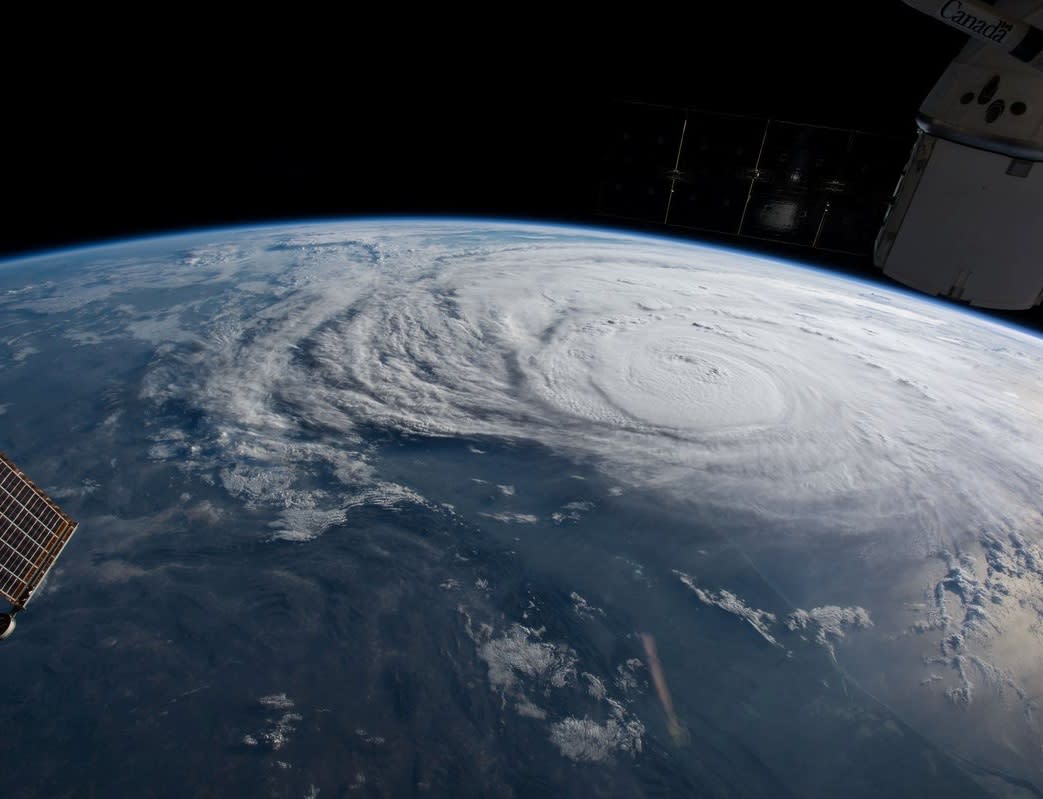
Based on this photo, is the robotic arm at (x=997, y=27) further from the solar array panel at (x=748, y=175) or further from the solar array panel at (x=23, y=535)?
the solar array panel at (x=23, y=535)

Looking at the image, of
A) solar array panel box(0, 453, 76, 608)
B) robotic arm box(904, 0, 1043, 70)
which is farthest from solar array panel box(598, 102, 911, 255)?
solar array panel box(0, 453, 76, 608)

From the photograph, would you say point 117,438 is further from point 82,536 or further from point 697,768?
point 697,768

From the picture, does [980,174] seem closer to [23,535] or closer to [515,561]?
[23,535]

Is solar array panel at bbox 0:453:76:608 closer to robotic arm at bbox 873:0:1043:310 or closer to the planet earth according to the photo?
the planet earth

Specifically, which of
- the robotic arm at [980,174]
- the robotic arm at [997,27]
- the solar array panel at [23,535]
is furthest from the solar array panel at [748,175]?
the solar array panel at [23,535]

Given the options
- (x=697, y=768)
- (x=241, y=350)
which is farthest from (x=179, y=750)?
(x=241, y=350)

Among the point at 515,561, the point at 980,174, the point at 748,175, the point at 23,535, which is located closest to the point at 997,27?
the point at 980,174
